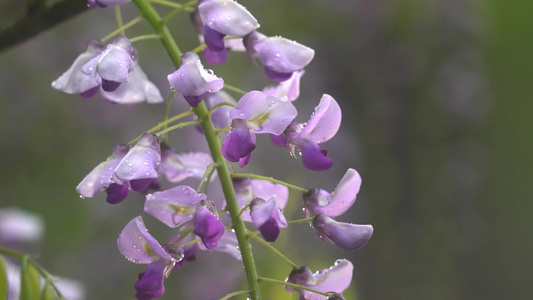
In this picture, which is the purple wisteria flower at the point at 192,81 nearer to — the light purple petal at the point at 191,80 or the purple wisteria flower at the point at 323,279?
the light purple petal at the point at 191,80

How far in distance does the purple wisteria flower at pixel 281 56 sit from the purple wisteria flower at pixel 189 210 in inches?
3.6

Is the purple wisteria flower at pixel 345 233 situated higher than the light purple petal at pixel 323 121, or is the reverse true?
the light purple petal at pixel 323 121

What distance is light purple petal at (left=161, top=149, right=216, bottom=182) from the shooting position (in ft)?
1.62

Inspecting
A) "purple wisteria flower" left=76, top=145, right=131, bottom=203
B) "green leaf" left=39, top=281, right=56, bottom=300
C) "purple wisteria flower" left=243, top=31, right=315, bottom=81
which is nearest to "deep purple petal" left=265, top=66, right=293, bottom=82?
"purple wisteria flower" left=243, top=31, right=315, bottom=81

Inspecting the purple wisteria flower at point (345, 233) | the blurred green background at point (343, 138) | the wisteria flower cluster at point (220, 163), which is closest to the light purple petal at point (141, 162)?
the wisteria flower cluster at point (220, 163)

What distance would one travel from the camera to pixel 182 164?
0.50 meters

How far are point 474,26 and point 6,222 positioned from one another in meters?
2.48

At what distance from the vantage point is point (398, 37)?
2.82m

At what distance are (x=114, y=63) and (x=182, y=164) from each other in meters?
0.11

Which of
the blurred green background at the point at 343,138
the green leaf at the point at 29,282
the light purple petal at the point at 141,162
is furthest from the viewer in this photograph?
the blurred green background at the point at 343,138

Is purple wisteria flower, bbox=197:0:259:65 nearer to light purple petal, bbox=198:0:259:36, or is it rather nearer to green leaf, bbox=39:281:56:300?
light purple petal, bbox=198:0:259:36

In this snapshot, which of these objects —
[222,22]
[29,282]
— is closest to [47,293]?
[29,282]

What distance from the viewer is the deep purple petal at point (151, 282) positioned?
0.42 meters

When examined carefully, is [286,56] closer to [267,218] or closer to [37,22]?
[267,218]
